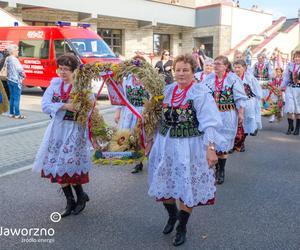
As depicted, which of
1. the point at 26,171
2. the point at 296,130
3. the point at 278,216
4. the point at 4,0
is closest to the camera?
the point at 278,216

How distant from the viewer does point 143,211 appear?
16.5 ft

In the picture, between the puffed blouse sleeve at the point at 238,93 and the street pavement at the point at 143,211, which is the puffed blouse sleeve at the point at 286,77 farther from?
the puffed blouse sleeve at the point at 238,93

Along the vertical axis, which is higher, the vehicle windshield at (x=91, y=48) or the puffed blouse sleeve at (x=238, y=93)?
the vehicle windshield at (x=91, y=48)

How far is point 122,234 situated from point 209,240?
0.86 m

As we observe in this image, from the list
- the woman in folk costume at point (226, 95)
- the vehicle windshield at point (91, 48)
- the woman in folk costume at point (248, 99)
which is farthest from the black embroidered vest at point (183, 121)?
the vehicle windshield at point (91, 48)

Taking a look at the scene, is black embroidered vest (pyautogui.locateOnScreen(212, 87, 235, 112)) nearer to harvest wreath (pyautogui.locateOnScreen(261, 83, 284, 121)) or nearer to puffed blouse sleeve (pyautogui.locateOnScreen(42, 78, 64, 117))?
puffed blouse sleeve (pyautogui.locateOnScreen(42, 78, 64, 117))

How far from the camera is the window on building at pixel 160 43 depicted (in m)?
29.9

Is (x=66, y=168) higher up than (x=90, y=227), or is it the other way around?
(x=66, y=168)

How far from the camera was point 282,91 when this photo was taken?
10.8 meters

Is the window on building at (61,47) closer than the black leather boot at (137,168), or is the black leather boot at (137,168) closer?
the black leather boot at (137,168)

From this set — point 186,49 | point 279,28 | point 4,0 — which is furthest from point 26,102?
point 279,28

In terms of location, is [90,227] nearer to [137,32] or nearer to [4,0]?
[4,0]

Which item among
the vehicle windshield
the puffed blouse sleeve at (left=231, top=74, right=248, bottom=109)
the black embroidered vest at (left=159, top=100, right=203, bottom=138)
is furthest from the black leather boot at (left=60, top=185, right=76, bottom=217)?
the vehicle windshield

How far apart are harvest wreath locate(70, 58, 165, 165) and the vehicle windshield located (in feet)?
35.4
